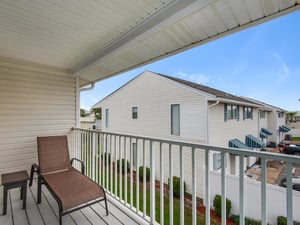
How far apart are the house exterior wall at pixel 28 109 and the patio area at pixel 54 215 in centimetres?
127

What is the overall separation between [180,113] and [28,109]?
6.93 metres

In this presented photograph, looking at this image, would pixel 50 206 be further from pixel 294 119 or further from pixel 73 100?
pixel 294 119

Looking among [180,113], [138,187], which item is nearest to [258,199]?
[138,187]

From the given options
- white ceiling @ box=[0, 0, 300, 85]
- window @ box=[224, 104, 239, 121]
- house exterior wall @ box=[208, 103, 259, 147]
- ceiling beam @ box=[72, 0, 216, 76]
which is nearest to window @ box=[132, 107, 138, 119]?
house exterior wall @ box=[208, 103, 259, 147]

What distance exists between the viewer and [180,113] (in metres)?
9.53

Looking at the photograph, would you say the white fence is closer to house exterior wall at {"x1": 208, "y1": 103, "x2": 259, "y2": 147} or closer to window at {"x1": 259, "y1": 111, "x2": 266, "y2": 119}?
house exterior wall at {"x1": 208, "y1": 103, "x2": 259, "y2": 147}

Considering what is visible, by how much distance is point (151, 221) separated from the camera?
2357mm

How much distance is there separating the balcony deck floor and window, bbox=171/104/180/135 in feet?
23.0

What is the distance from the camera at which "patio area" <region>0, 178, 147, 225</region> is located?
8.13 ft

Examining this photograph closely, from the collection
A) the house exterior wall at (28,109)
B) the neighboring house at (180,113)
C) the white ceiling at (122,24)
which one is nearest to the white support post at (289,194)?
the white ceiling at (122,24)

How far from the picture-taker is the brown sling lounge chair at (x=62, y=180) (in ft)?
7.94

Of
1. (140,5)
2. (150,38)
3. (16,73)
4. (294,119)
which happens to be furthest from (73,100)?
(294,119)

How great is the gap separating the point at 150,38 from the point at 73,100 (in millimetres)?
3055

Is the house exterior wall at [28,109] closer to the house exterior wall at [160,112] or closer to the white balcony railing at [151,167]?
the white balcony railing at [151,167]
